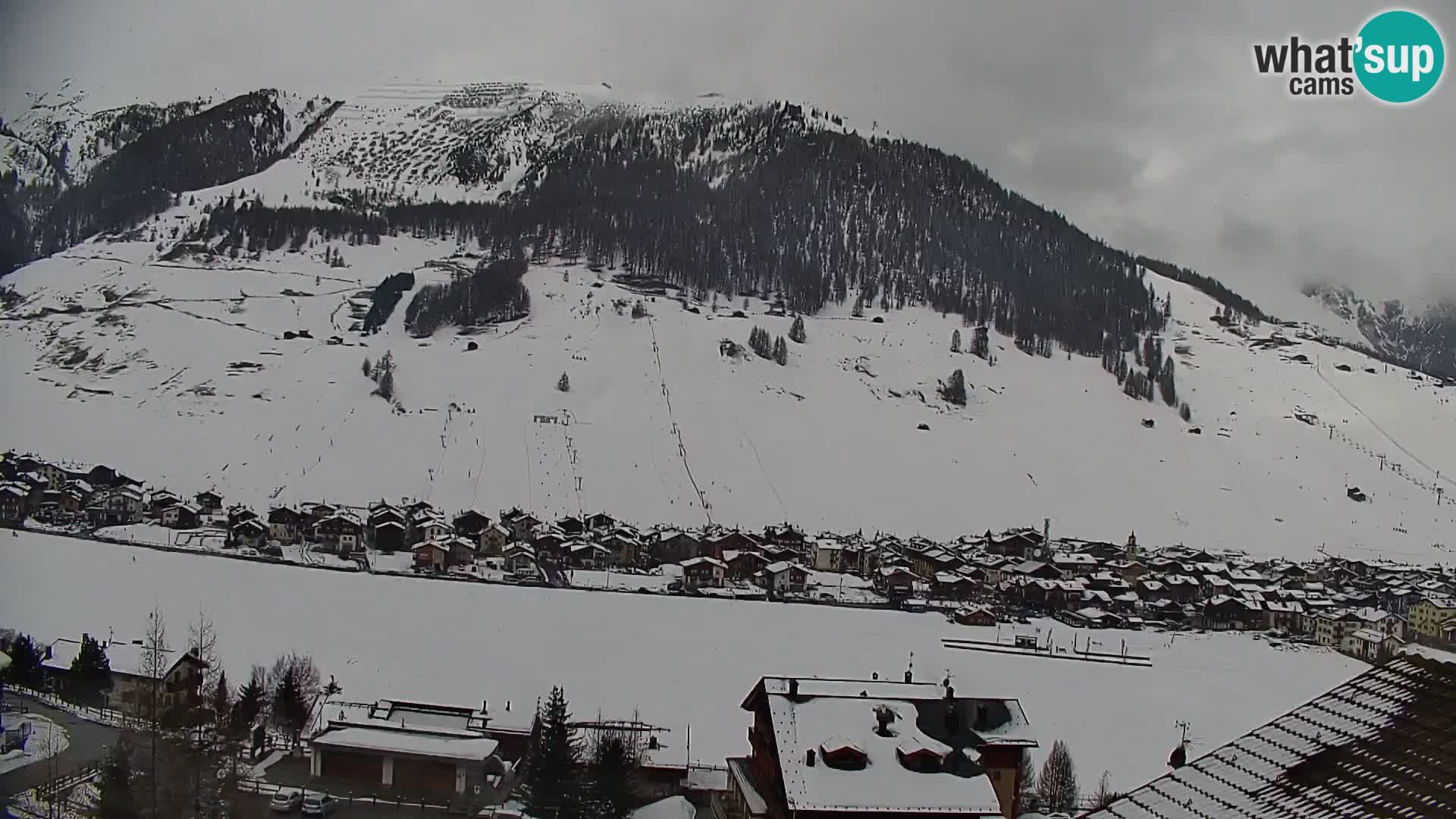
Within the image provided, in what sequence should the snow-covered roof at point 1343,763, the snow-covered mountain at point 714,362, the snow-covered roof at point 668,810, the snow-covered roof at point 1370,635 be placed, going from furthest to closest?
the snow-covered mountain at point 714,362
the snow-covered roof at point 1370,635
the snow-covered roof at point 668,810
the snow-covered roof at point 1343,763

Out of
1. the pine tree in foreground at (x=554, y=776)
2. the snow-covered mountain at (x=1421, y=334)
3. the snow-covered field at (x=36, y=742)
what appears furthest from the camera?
the snow-covered mountain at (x=1421, y=334)

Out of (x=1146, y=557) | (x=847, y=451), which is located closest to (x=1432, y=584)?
(x=1146, y=557)

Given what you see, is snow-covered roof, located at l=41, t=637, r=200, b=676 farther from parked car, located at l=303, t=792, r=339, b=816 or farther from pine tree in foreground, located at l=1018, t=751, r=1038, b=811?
pine tree in foreground, located at l=1018, t=751, r=1038, b=811

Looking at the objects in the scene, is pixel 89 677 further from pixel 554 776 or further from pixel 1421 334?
pixel 1421 334

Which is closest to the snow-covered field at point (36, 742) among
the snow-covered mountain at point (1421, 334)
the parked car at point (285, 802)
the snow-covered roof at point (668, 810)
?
the parked car at point (285, 802)

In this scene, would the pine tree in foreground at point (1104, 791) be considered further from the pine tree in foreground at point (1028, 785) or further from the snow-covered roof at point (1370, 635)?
the snow-covered roof at point (1370, 635)

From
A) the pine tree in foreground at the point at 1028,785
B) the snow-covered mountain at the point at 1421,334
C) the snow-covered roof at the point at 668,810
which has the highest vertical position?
the snow-covered mountain at the point at 1421,334
